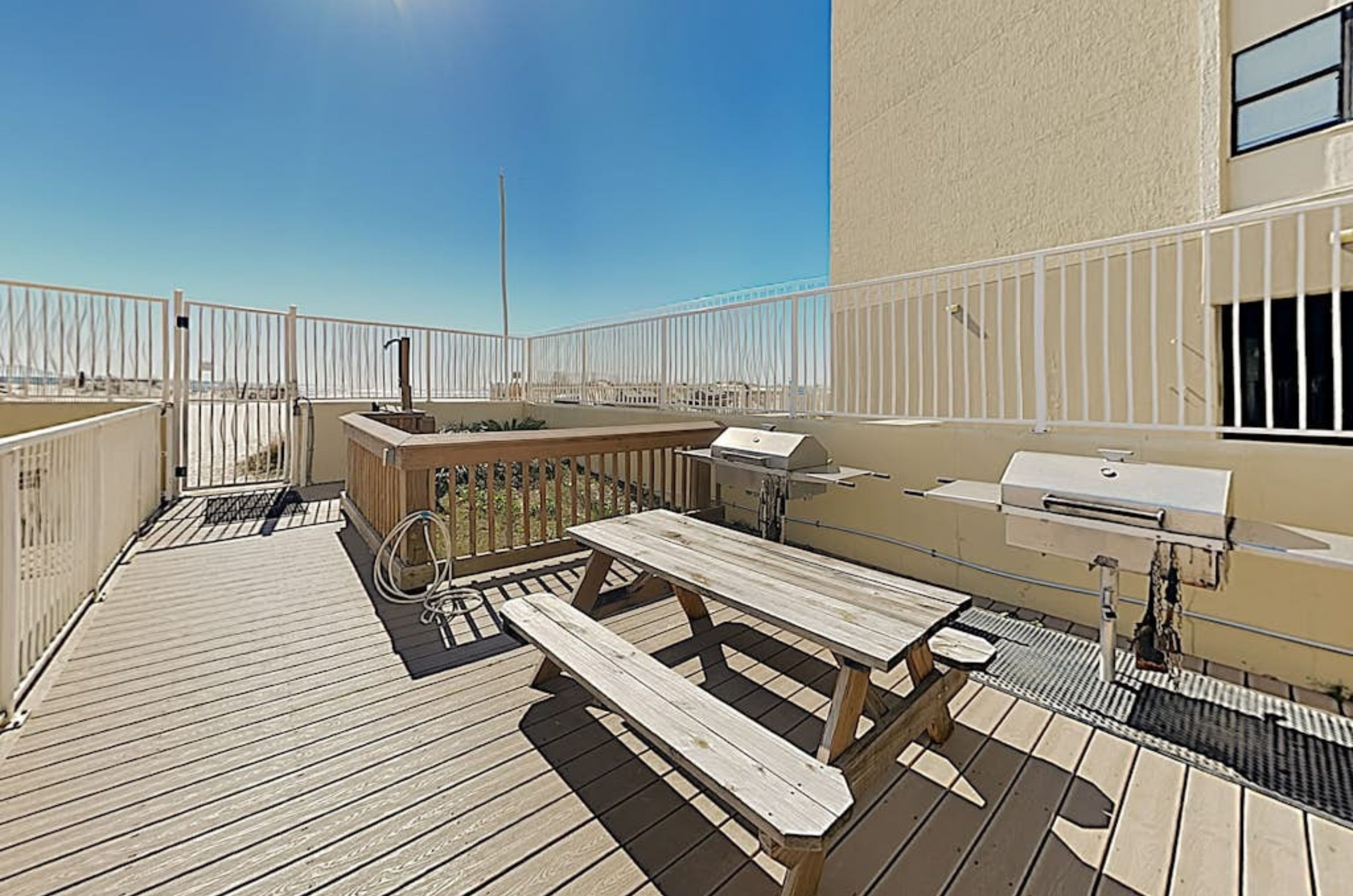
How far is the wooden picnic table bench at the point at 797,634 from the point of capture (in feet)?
3.68

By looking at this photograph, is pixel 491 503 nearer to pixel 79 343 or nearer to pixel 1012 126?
pixel 79 343

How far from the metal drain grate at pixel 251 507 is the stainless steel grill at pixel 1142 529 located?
231 inches

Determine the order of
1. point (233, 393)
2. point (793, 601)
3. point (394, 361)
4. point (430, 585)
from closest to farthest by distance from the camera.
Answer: point (793, 601) < point (430, 585) < point (233, 393) < point (394, 361)

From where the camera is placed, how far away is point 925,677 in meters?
1.81

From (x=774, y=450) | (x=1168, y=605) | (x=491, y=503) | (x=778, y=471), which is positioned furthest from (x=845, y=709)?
(x=491, y=503)

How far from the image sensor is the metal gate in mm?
5809

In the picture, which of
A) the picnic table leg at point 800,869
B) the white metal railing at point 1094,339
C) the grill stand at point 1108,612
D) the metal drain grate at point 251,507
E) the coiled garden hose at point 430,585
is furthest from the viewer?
the metal drain grate at point 251,507

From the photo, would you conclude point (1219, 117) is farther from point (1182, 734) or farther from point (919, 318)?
point (1182, 734)

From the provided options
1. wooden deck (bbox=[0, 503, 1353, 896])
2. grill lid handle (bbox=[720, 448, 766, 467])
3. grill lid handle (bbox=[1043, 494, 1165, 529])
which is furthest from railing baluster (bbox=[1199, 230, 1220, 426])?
grill lid handle (bbox=[720, 448, 766, 467])

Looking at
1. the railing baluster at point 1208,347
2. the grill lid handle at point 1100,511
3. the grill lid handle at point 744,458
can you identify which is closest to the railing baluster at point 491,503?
the grill lid handle at point 744,458

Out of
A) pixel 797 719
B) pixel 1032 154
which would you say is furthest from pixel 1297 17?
pixel 797 719

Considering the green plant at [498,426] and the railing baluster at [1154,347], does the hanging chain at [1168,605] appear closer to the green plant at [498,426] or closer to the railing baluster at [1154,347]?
the railing baluster at [1154,347]

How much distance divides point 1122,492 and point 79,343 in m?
8.68

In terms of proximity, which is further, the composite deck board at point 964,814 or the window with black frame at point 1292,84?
the window with black frame at point 1292,84
